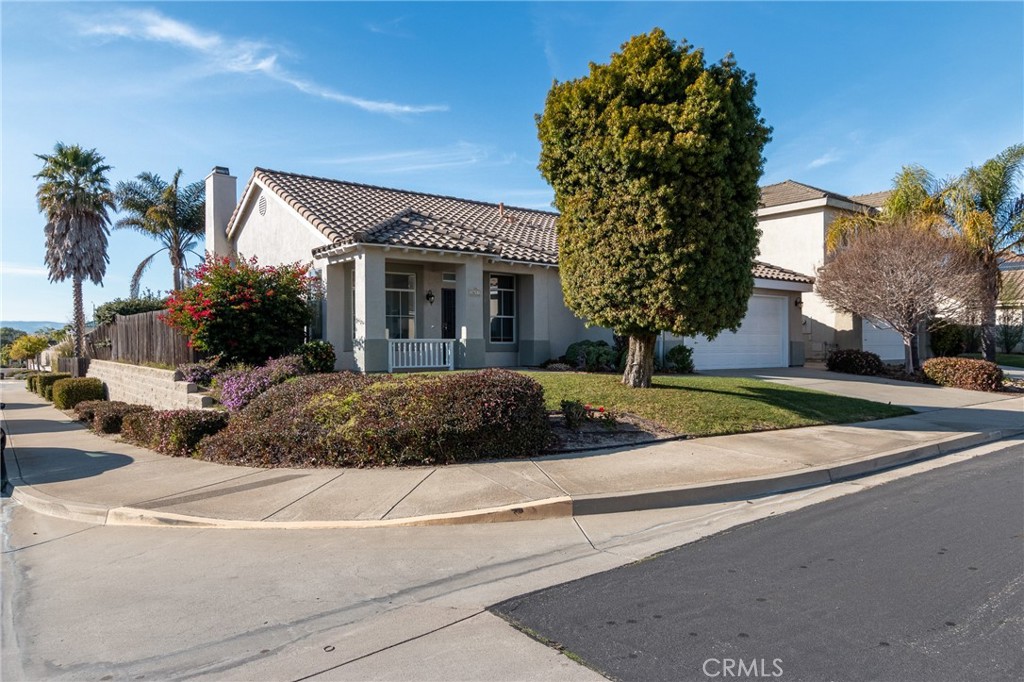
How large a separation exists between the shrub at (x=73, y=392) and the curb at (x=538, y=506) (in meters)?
12.8

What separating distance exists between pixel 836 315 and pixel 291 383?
21050mm

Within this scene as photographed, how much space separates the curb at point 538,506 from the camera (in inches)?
252

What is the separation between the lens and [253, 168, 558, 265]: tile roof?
1558cm

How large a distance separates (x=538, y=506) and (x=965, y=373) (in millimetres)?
17106

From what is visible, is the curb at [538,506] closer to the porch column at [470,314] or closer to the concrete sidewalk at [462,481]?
the concrete sidewalk at [462,481]

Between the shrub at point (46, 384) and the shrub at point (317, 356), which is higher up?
the shrub at point (317, 356)

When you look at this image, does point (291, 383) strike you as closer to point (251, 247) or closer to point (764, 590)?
point (764, 590)

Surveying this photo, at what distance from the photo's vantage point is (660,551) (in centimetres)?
551

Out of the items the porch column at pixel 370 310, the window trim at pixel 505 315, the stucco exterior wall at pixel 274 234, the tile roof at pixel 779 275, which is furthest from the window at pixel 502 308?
the tile roof at pixel 779 275

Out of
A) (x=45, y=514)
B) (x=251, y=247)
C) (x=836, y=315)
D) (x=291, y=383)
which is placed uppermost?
(x=251, y=247)

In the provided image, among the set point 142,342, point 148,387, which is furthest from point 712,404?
point 142,342

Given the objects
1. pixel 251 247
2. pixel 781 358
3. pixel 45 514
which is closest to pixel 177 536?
pixel 45 514

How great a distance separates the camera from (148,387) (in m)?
16.0

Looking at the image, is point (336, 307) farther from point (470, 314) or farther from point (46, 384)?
point (46, 384)
